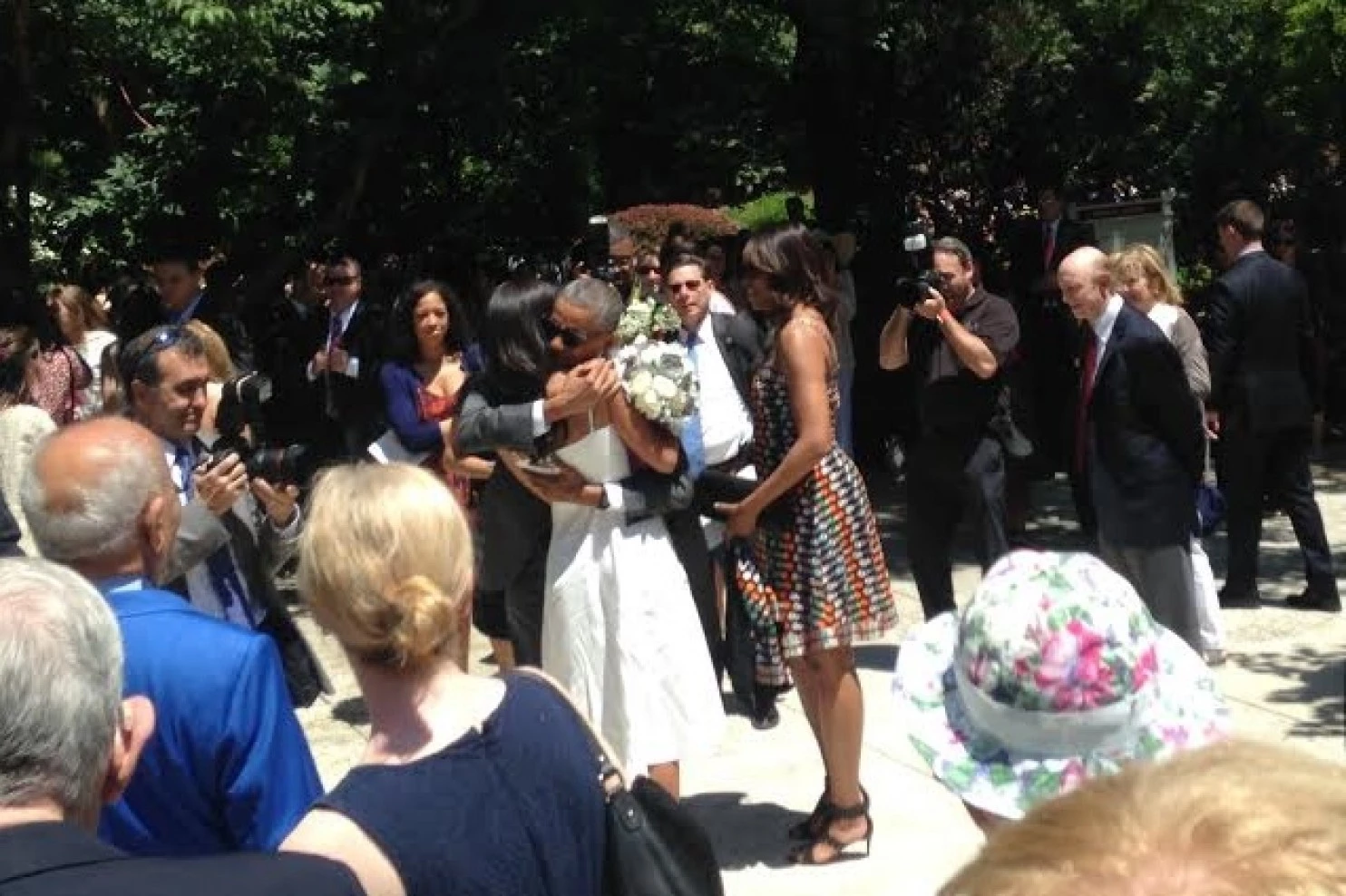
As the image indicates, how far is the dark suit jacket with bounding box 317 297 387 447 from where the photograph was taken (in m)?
7.99

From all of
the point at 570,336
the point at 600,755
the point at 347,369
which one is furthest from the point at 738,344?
the point at 600,755

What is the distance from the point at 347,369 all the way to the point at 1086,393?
364cm

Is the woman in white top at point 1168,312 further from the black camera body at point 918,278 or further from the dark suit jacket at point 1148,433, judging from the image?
the dark suit jacket at point 1148,433

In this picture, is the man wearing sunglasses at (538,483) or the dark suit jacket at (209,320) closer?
the man wearing sunglasses at (538,483)

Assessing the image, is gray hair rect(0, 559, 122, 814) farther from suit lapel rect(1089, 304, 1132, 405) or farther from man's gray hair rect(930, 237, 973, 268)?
man's gray hair rect(930, 237, 973, 268)

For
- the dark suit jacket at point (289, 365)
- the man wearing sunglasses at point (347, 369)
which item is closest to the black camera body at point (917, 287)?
the man wearing sunglasses at point (347, 369)

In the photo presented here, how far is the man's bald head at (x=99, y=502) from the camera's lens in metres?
2.99

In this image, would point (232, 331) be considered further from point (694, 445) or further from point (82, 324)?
point (694, 445)

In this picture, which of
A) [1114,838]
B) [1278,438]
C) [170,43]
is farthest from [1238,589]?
[1114,838]

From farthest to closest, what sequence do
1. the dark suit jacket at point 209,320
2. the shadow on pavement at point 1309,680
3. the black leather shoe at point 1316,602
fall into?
1. the dark suit jacket at point 209,320
2. the black leather shoe at point 1316,602
3. the shadow on pavement at point 1309,680

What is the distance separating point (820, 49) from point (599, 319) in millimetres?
7301

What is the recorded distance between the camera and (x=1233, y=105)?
13.2 m

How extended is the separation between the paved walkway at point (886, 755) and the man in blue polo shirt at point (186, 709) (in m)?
2.66

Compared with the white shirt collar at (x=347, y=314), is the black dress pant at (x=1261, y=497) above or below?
below
